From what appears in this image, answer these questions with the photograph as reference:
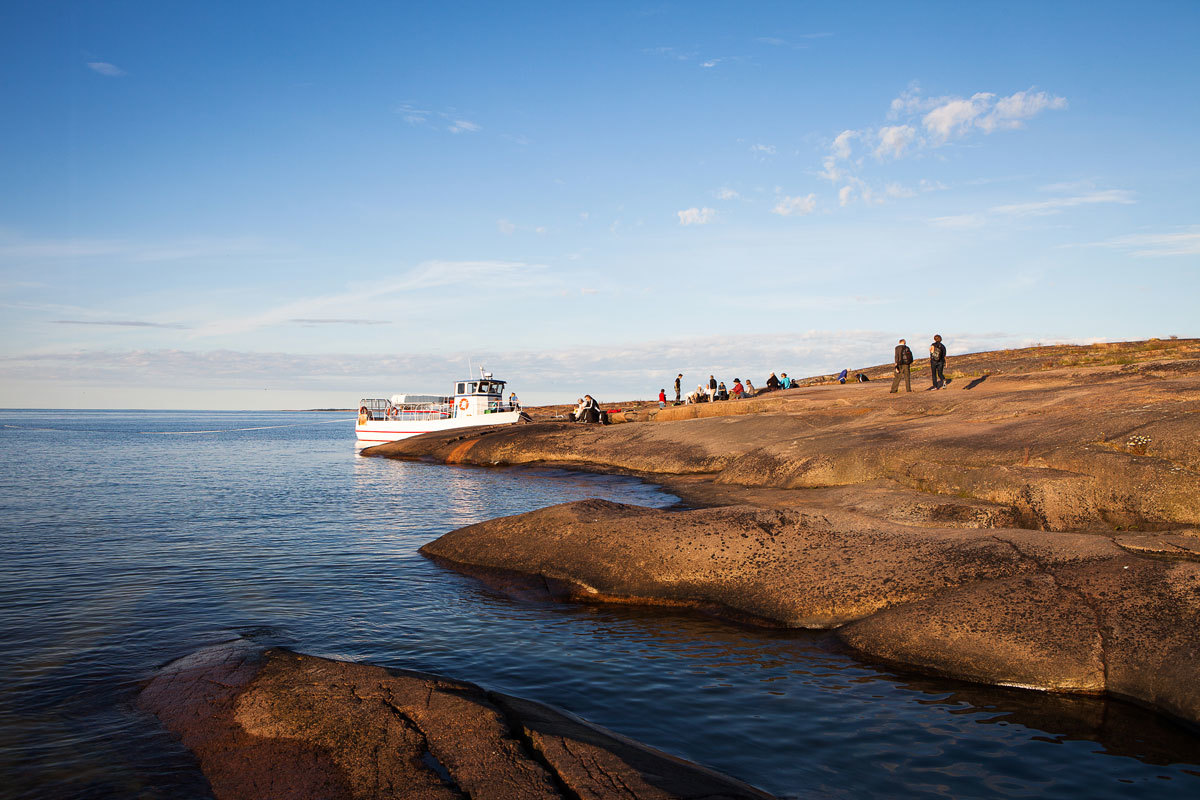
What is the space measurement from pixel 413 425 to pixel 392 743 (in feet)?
182

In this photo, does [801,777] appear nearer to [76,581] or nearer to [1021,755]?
[1021,755]

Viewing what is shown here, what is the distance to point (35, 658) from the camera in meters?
10.1

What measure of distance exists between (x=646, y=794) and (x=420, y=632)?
6.52 meters

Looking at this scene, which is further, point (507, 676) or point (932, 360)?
point (932, 360)

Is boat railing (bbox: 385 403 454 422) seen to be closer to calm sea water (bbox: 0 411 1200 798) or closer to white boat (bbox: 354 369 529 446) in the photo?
white boat (bbox: 354 369 529 446)

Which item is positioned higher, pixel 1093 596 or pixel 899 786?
pixel 1093 596

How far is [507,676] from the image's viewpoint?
9.38m

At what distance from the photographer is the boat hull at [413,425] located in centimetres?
5553

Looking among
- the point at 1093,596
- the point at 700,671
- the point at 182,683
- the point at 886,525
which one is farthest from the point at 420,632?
the point at 1093,596

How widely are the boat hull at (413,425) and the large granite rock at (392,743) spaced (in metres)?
46.2

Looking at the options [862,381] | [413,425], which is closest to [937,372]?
[862,381]

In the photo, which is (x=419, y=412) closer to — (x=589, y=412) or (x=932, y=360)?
(x=589, y=412)

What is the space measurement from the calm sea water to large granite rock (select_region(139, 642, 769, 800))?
21.8 inches

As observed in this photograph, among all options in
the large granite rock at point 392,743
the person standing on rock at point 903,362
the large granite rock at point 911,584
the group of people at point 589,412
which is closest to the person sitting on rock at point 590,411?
the group of people at point 589,412
